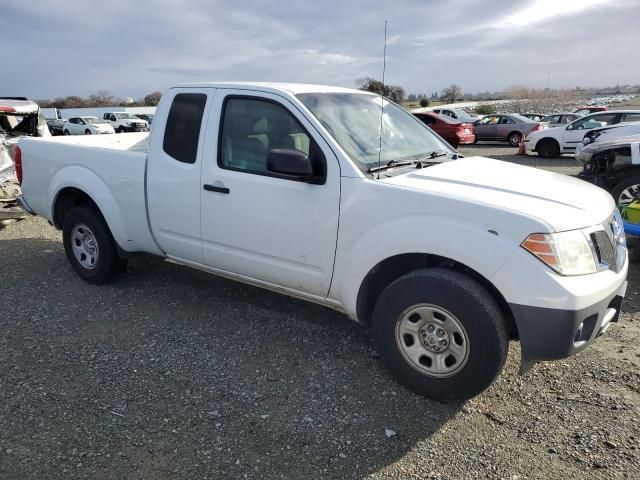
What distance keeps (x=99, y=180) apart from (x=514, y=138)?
21591 millimetres

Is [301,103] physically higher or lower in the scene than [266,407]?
higher

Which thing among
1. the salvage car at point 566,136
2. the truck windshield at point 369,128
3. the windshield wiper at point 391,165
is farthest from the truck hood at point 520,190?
the salvage car at point 566,136

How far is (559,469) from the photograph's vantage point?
8.72 feet

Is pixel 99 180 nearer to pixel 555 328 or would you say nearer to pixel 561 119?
pixel 555 328

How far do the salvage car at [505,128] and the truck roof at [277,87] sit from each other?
2048 centimetres

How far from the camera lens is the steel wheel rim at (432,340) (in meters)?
3.01

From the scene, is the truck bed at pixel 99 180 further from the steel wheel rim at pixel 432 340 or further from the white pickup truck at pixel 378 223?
the steel wheel rim at pixel 432 340

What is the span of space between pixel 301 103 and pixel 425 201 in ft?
3.98

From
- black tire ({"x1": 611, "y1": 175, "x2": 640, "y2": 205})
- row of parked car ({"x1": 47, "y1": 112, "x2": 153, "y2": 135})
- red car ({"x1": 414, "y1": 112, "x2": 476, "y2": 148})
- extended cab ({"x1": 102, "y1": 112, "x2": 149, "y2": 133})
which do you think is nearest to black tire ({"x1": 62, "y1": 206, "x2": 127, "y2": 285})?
black tire ({"x1": 611, "y1": 175, "x2": 640, "y2": 205})

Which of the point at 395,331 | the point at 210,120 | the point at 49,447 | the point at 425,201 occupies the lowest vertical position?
the point at 49,447

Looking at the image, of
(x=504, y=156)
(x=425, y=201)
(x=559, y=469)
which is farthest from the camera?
(x=504, y=156)

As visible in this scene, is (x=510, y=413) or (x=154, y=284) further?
(x=154, y=284)

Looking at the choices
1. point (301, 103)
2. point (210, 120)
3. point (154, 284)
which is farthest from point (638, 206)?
point (154, 284)

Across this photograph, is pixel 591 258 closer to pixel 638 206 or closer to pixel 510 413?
pixel 510 413
